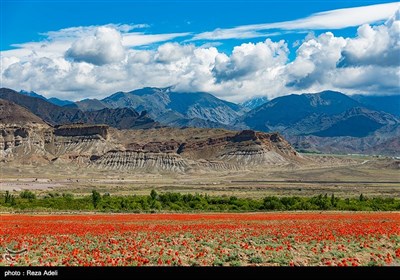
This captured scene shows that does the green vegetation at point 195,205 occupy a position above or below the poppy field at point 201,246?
below

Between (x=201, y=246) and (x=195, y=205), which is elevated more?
(x=201, y=246)

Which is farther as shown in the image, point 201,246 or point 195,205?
point 195,205

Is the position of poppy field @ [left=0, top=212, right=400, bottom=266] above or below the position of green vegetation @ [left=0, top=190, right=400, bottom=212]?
above

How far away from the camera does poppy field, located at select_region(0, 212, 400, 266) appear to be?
64.9ft

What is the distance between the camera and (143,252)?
21328mm

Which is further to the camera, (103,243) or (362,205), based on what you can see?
(362,205)

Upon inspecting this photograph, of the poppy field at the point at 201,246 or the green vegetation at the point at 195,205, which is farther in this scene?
the green vegetation at the point at 195,205

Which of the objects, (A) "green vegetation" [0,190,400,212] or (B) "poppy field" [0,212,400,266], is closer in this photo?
(B) "poppy field" [0,212,400,266]

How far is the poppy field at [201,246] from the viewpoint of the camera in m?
19.8

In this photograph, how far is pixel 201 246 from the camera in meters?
23.4

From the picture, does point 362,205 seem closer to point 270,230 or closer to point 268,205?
point 268,205
